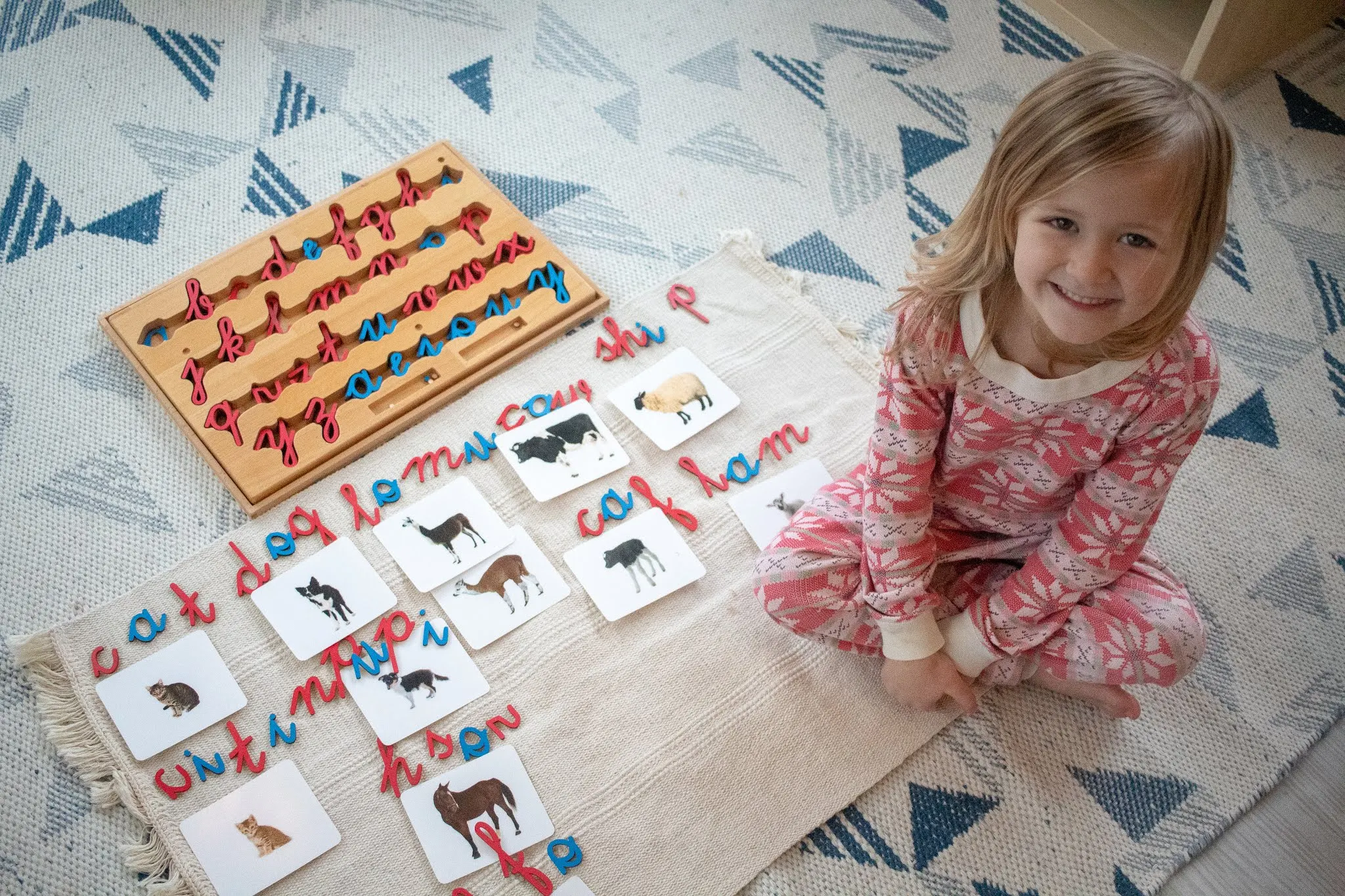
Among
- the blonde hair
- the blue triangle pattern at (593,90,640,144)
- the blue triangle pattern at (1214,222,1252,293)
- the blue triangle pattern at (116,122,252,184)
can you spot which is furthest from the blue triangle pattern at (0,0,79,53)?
the blue triangle pattern at (1214,222,1252,293)

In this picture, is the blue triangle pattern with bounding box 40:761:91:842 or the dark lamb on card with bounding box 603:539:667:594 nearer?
the blue triangle pattern with bounding box 40:761:91:842

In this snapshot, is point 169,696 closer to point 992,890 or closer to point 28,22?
point 992,890

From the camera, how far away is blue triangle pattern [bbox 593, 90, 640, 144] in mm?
1670

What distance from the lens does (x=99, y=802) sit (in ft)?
3.74

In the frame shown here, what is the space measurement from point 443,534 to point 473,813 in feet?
1.06

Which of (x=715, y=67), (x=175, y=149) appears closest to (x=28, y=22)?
(x=175, y=149)

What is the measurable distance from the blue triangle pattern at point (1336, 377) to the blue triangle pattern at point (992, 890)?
74cm

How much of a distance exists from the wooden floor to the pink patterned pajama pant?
0.19 metres

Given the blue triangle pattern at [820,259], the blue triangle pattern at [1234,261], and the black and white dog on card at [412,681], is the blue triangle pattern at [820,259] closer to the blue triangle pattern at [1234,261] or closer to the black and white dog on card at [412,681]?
the blue triangle pattern at [1234,261]

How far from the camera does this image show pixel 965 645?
1.13 meters

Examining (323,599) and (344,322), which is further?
(344,322)

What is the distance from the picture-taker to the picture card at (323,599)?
124 cm

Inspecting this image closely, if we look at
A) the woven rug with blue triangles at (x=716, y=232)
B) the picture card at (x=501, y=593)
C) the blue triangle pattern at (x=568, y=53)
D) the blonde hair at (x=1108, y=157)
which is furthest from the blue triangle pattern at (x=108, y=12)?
the blonde hair at (x=1108, y=157)

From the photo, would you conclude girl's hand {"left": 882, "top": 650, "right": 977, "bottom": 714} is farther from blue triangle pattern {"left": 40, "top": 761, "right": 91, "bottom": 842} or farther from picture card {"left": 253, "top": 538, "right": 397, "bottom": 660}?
blue triangle pattern {"left": 40, "top": 761, "right": 91, "bottom": 842}
